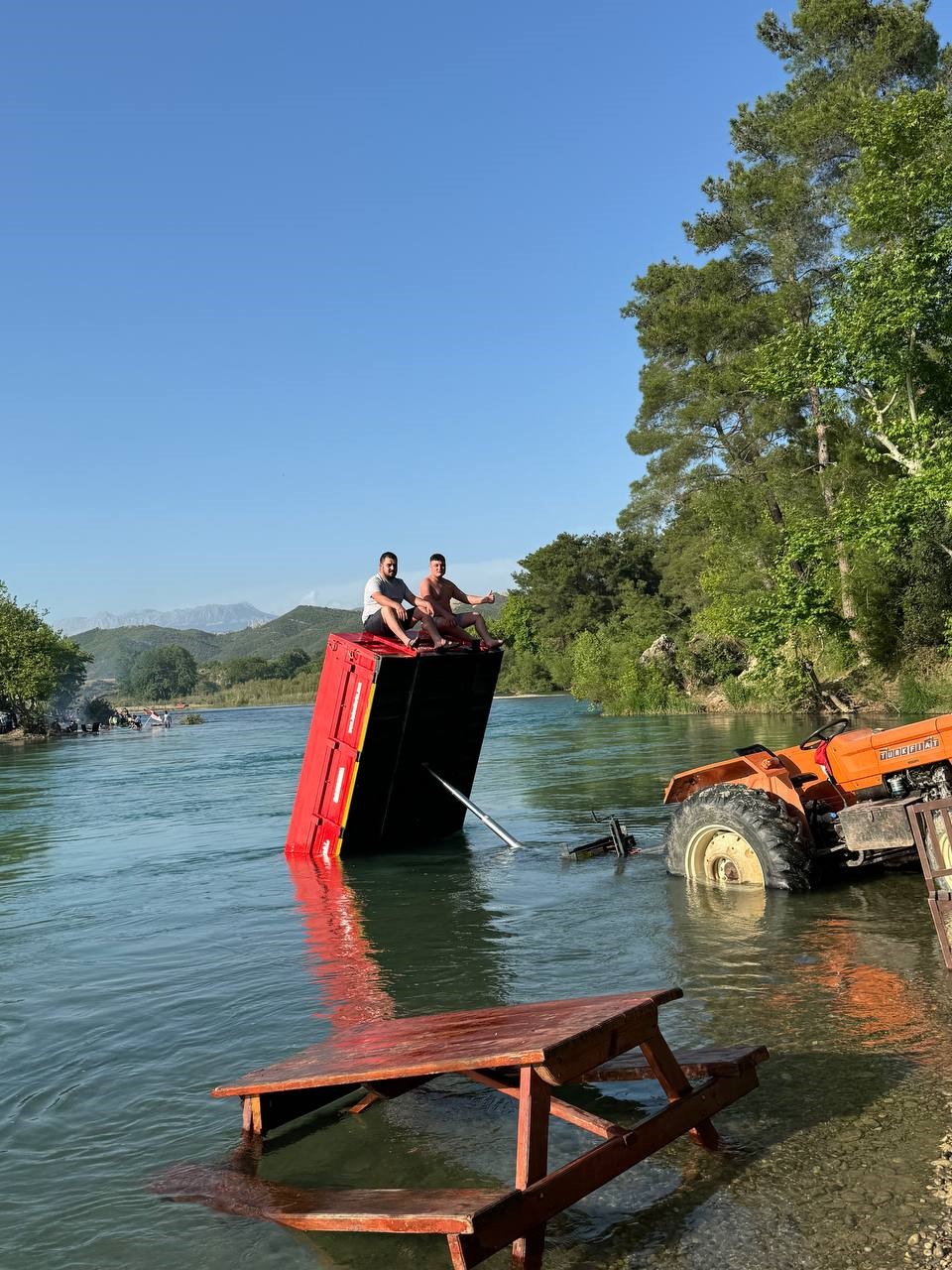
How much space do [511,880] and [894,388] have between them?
14371mm

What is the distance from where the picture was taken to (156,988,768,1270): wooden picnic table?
10.1 feet

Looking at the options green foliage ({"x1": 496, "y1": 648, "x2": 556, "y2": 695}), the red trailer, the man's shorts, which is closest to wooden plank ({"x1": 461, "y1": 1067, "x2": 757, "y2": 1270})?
the red trailer

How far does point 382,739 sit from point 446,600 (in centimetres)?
181

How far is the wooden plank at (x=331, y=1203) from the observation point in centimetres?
→ 304

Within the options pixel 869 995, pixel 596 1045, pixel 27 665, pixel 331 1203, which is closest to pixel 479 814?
pixel 869 995

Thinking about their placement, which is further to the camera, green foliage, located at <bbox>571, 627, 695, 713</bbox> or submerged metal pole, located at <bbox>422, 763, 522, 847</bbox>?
green foliage, located at <bbox>571, 627, 695, 713</bbox>

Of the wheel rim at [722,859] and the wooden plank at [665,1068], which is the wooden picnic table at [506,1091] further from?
the wheel rim at [722,859]

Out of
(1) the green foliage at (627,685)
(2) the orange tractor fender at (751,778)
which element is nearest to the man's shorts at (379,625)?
(2) the orange tractor fender at (751,778)

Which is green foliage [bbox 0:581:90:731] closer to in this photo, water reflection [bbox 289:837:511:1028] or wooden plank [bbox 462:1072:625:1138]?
water reflection [bbox 289:837:511:1028]

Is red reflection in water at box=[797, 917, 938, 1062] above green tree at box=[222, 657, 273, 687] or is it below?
below

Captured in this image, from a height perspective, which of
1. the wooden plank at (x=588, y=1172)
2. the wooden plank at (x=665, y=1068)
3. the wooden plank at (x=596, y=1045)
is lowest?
the wooden plank at (x=588, y=1172)

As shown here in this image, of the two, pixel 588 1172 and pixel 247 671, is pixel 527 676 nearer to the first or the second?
pixel 588 1172

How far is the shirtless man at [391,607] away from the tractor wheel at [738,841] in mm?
3750

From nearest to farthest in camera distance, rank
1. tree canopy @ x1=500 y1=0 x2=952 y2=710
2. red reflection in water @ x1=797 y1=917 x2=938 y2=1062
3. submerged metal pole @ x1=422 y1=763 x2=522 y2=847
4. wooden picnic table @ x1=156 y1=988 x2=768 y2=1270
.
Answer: wooden picnic table @ x1=156 y1=988 x2=768 y2=1270 → red reflection in water @ x1=797 y1=917 x2=938 y2=1062 → submerged metal pole @ x1=422 y1=763 x2=522 y2=847 → tree canopy @ x1=500 y1=0 x2=952 y2=710
